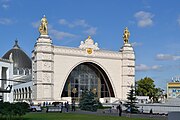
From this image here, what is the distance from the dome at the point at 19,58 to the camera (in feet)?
335

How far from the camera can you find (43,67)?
212ft

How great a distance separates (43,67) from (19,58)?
1665 inches

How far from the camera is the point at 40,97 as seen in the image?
64062 millimetres

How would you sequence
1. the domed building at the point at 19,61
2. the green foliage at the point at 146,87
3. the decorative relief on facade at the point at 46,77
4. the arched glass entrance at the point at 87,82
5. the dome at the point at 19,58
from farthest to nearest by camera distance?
the dome at the point at 19,58
the domed building at the point at 19,61
the green foliage at the point at 146,87
the arched glass entrance at the point at 87,82
the decorative relief on facade at the point at 46,77

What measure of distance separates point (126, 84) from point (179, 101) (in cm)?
3350

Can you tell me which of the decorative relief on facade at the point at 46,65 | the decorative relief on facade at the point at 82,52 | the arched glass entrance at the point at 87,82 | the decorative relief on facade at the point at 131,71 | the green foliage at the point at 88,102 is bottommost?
the green foliage at the point at 88,102

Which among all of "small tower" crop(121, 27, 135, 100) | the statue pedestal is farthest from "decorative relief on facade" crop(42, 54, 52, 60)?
"small tower" crop(121, 27, 135, 100)

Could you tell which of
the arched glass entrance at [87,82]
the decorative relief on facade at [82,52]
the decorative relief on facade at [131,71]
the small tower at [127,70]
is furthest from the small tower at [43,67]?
the decorative relief on facade at [131,71]

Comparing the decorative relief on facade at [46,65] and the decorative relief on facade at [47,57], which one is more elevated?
the decorative relief on facade at [47,57]

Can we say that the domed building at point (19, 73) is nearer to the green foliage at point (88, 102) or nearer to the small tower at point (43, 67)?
the small tower at point (43, 67)

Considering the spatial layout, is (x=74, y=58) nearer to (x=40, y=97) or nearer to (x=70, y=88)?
(x=70, y=88)

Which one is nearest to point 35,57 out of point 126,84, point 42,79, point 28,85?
point 42,79

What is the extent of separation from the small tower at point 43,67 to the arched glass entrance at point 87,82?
6.78 metres

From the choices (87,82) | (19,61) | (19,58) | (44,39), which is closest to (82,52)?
(87,82)
